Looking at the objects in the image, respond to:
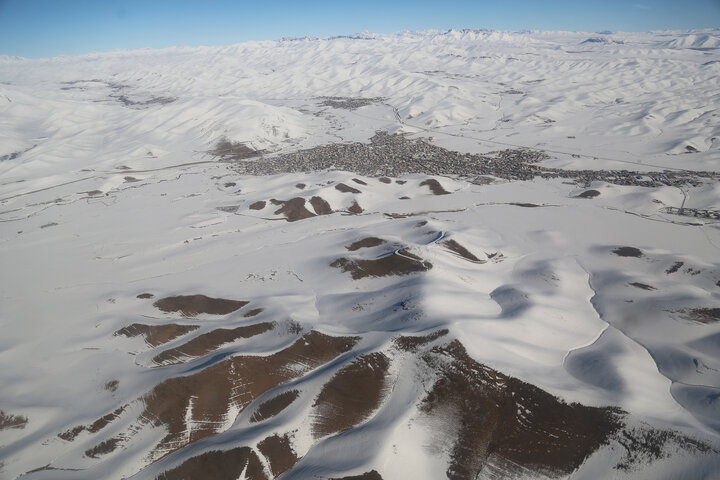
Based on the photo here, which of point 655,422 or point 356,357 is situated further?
point 356,357

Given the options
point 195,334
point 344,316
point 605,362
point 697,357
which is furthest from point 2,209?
point 697,357

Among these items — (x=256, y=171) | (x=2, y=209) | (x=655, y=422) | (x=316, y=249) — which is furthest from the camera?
(x=256, y=171)

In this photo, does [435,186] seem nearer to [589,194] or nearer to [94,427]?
[589,194]

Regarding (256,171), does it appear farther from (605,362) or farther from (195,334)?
(605,362)

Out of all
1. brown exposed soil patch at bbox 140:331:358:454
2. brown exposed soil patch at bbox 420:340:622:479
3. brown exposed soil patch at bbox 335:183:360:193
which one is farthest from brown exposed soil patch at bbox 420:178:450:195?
brown exposed soil patch at bbox 420:340:622:479

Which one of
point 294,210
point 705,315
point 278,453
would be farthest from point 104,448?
point 705,315

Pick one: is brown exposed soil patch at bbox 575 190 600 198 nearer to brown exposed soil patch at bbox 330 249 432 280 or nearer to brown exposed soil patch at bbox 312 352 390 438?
brown exposed soil patch at bbox 330 249 432 280

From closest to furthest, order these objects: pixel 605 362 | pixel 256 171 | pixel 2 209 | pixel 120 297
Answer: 1. pixel 605 362
2. pixel 120 297
3. pixel 2 209
4. pixel 256 171
